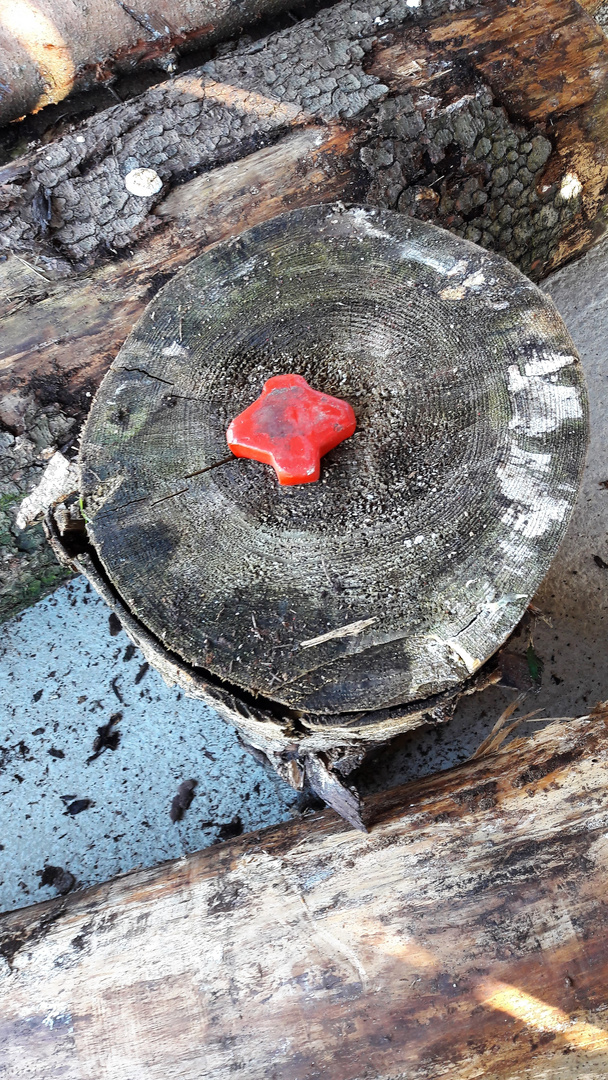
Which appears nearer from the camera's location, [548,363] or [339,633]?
[339,633]

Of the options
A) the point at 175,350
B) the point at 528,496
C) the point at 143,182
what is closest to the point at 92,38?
the point at 143,182

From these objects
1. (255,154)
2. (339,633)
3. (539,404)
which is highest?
(255,154)

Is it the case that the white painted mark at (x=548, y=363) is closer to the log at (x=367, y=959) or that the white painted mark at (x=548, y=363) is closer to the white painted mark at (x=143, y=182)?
the log at (x=367, y=959)

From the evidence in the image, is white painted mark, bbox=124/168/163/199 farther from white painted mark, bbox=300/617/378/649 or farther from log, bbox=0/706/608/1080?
log, bbox=0/706/608/1080

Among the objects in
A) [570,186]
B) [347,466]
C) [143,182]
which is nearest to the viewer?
[347,466]

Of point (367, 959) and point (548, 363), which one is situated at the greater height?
point (548, 363)

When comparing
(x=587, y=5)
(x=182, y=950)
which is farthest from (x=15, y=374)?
(x=587, y=5)

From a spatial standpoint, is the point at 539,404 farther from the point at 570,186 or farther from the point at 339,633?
the point at 570,186
